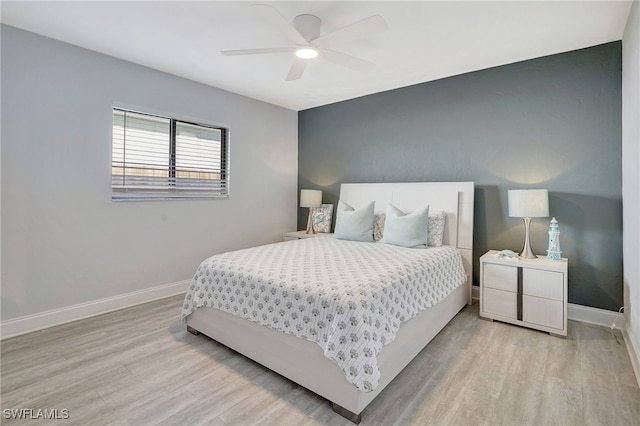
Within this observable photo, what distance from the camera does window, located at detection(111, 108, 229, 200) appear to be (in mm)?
3242

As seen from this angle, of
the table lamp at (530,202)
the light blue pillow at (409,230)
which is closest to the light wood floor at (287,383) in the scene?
the light blue pillow at (409,230)

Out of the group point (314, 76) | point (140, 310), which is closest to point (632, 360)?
point (314, 76)

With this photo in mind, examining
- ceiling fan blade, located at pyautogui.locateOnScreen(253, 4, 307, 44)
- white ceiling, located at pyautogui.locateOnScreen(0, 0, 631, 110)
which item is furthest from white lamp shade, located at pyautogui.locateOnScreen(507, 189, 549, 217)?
ceiling fan blade, located at pyautogui.locateOnScreen(253, 4, 307, 44)

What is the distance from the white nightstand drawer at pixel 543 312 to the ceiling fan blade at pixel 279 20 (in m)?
2.87

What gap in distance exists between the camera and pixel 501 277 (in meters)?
2.89

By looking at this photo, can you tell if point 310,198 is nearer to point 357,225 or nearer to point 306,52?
point 357,225

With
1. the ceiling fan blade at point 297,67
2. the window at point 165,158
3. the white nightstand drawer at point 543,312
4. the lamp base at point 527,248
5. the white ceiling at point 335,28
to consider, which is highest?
the white ceiling at point 335,28

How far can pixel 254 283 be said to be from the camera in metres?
2.17

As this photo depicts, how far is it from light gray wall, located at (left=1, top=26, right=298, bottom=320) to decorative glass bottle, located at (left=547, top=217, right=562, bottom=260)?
3640mm

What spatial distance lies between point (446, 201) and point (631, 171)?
153 centimetres

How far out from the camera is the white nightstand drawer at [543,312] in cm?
260

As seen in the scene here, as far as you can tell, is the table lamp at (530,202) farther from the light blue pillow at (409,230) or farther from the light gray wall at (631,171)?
the light blue pillow at (409,230)

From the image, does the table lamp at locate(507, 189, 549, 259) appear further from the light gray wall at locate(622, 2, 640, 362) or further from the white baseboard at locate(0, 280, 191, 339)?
the white baseboard at locate(0, 280, 191, 339)

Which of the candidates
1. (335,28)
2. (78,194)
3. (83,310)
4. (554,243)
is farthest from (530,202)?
(83,310)
